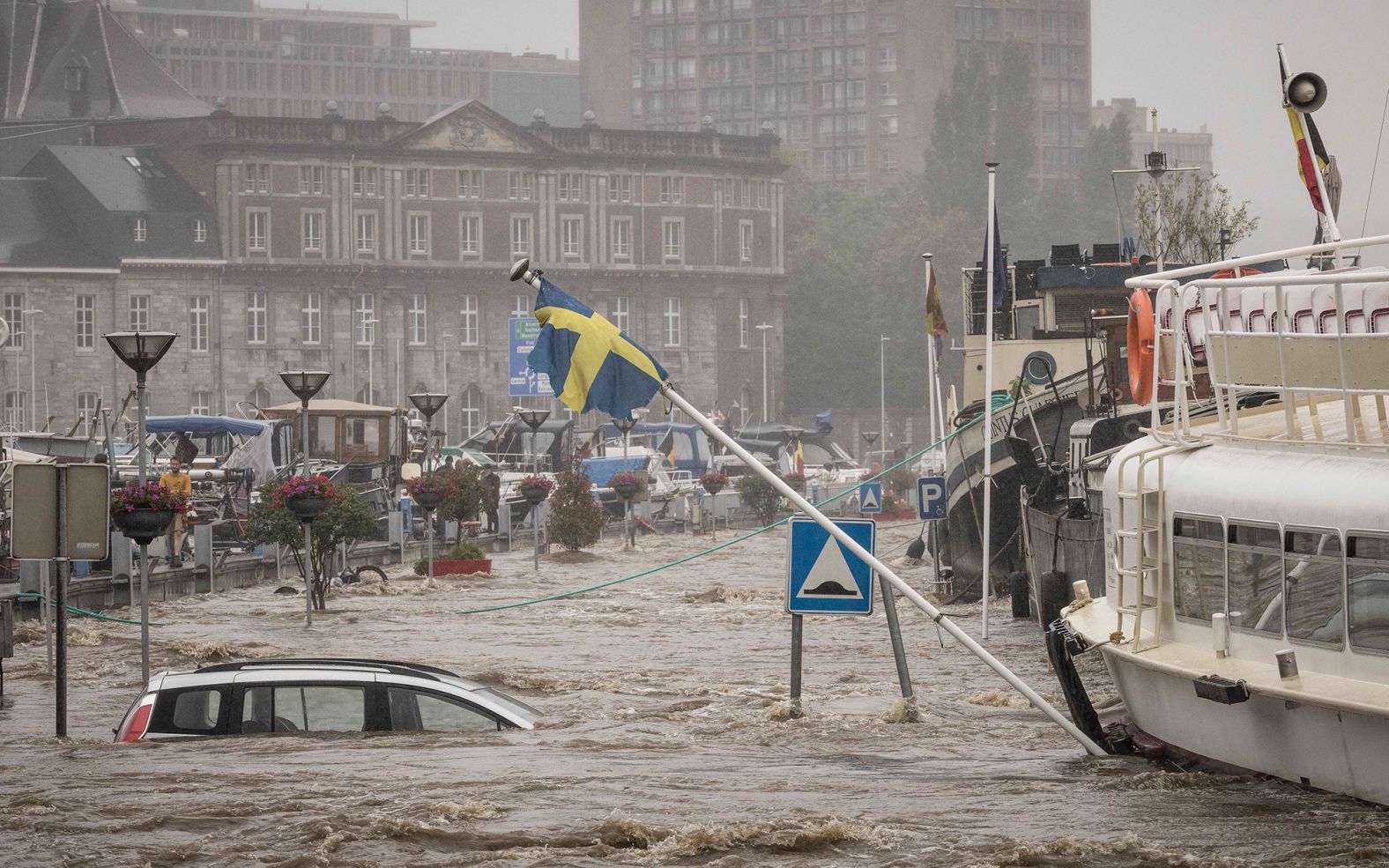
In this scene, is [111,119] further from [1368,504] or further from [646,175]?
[1368,504]

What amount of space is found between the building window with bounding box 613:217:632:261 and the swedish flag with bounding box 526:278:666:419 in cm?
9427

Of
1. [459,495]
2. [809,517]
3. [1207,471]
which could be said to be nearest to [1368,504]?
[1207,471]

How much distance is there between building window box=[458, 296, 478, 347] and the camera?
103m

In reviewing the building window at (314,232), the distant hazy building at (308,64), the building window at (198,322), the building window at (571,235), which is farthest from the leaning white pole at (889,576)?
the distant hazy building at (308,64)

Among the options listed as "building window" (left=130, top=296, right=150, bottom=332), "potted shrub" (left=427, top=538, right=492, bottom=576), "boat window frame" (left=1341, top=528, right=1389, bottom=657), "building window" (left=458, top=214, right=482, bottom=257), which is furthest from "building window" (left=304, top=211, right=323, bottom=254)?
"boat window frame" (left=1341, top=528, right=1389, bottom=657)

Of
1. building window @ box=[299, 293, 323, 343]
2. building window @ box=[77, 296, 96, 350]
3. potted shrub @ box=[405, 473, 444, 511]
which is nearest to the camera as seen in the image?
potted shrub @ box=[405, 473, 444, 511]

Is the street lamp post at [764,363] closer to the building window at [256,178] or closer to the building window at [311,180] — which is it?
the building window at [311,180]

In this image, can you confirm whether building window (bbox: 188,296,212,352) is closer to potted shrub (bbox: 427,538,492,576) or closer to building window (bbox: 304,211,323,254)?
building window (bbox: 304,211,323,254)

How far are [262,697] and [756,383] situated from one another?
99525mm

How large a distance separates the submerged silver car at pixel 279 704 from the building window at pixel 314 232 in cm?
9208

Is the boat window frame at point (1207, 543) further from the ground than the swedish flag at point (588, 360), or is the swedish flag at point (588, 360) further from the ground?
the swedish flag at point (588, 360)

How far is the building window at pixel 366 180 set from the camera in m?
102

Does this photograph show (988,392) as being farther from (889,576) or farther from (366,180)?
(366,180)

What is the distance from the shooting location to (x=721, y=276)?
358 feet
